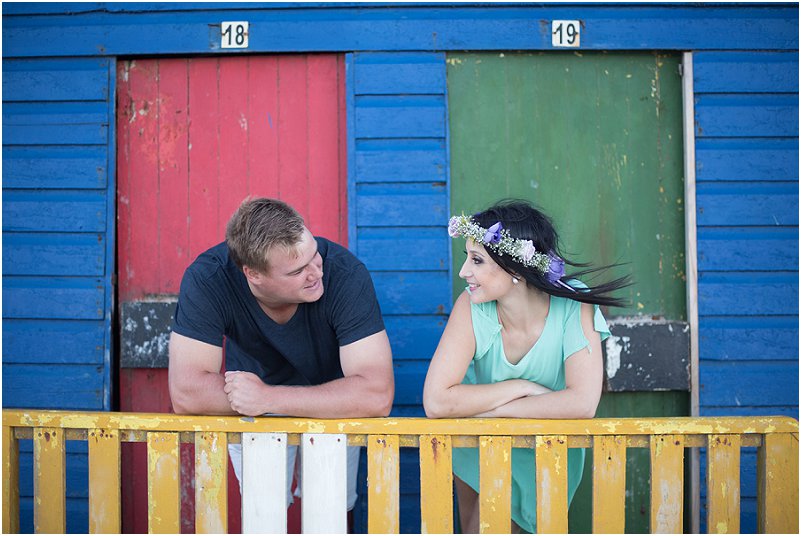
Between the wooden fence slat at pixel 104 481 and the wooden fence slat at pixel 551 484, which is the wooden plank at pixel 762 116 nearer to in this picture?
the wooden fence slat at pixel 551 484

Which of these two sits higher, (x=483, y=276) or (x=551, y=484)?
(x=483, y=276)

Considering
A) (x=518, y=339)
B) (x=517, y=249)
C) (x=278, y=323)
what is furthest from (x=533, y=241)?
(x=278, y=323)

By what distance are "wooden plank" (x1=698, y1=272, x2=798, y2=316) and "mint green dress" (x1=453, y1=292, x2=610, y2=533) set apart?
1309 mm

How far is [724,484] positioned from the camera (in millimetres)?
2078

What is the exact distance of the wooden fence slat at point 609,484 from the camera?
6.84 ft

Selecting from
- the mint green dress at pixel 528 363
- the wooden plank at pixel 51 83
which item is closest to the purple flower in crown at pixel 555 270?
the mint green dress at pixel 528 363

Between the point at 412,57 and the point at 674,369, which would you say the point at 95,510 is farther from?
the point at 674,369

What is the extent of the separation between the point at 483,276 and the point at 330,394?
27.0 inches

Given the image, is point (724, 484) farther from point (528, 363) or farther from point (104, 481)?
point (104, 481)

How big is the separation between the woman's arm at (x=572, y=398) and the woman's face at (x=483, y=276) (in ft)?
1.16

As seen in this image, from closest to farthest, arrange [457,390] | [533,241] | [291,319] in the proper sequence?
[457,390] < [533,241] < [291,319]

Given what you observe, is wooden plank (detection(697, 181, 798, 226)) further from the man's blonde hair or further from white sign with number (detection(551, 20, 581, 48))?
the man's blonde hair

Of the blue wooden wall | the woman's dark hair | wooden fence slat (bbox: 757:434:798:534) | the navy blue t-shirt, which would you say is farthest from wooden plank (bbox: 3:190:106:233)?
wooden fence slat (bbox: 757:434:798:534)

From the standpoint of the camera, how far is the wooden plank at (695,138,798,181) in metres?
3.42
